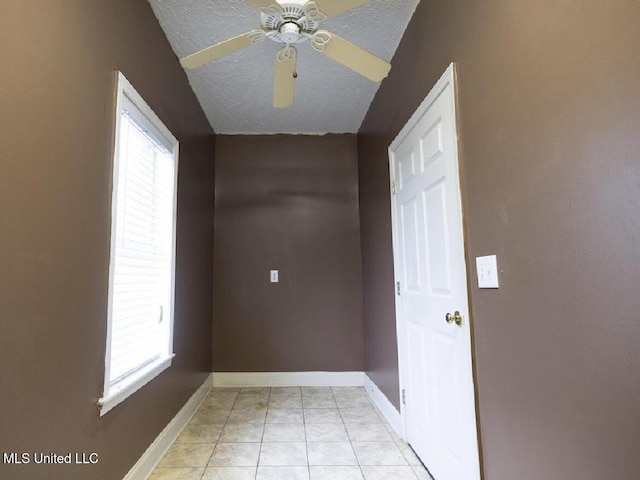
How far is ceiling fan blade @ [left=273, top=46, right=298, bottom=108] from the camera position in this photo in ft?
5.81

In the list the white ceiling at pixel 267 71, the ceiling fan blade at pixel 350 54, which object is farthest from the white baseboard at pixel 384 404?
the white ceiling at pixel 267 71

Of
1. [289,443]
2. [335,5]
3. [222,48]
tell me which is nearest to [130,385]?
[289,443]

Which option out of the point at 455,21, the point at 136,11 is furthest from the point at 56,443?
the point at 455,21

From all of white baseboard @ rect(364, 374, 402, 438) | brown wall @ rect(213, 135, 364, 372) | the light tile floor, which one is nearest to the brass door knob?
the light tile floor

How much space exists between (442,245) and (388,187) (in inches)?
39.8

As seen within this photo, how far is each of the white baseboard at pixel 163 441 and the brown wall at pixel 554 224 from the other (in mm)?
1575

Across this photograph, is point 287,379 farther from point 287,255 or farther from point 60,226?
point 60,226

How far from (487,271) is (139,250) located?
1.71 m

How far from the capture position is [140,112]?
1855mm

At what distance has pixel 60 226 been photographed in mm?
1207

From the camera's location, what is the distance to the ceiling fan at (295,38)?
1502mm

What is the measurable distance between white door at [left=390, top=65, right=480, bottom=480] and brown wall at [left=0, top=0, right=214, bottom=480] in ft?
4.78

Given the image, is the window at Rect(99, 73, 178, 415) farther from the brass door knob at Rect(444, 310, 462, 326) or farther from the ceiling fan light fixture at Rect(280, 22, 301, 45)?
the brass door knob at Rect(444, 310, 462, 326)

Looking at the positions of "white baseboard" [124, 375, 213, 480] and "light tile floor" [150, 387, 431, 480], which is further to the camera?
"light tile floor" [150, 387, 431, 480]
